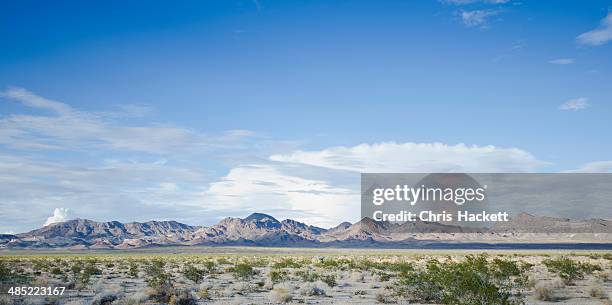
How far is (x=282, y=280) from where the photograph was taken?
119 ft

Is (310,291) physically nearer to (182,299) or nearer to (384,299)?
(384,299)

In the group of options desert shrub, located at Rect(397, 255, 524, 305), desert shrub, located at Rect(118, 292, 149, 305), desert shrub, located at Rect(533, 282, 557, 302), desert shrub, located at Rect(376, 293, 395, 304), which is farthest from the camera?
desert shrub, located at Rect(533, 282, 557, 302)

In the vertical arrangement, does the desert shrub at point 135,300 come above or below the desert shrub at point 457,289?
below

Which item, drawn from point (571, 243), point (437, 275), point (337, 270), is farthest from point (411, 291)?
point (571, 243)

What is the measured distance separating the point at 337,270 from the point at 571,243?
172931 millimetres

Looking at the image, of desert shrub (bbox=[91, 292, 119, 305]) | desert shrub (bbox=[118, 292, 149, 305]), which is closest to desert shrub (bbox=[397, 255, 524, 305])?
desert shrub (bbox=[118, 292, 149, 305])

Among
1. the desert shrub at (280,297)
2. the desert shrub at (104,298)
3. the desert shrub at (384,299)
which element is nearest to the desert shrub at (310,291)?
the desert shrub at (280,297)

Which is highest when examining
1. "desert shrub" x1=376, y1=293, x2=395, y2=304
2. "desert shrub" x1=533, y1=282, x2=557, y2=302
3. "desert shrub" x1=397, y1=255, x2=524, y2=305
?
"desert shrub" x1=397, y1=255, x2=524, y2=305

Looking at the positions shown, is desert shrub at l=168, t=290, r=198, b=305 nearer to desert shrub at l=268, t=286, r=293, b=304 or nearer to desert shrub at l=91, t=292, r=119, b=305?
desert shrub at l=91, t=292, r=119, b=305

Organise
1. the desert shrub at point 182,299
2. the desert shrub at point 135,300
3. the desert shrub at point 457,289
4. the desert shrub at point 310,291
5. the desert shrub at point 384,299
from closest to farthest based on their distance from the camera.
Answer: the desert shrub at point 457,289, the desert shrub at point 135,300, the desert shrub at point 182,299, the desert shrub at point 384,299, the desert shrub at point 310,291

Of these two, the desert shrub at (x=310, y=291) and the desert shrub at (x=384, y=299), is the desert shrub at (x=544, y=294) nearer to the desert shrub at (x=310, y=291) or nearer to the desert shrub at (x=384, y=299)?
the desert shrub at (x=384, y=299)

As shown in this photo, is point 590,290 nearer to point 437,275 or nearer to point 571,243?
point 437,275

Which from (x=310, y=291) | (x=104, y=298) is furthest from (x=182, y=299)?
(x=310, y=291)

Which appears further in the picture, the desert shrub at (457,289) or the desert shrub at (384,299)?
the desert shrub at (384,299)
